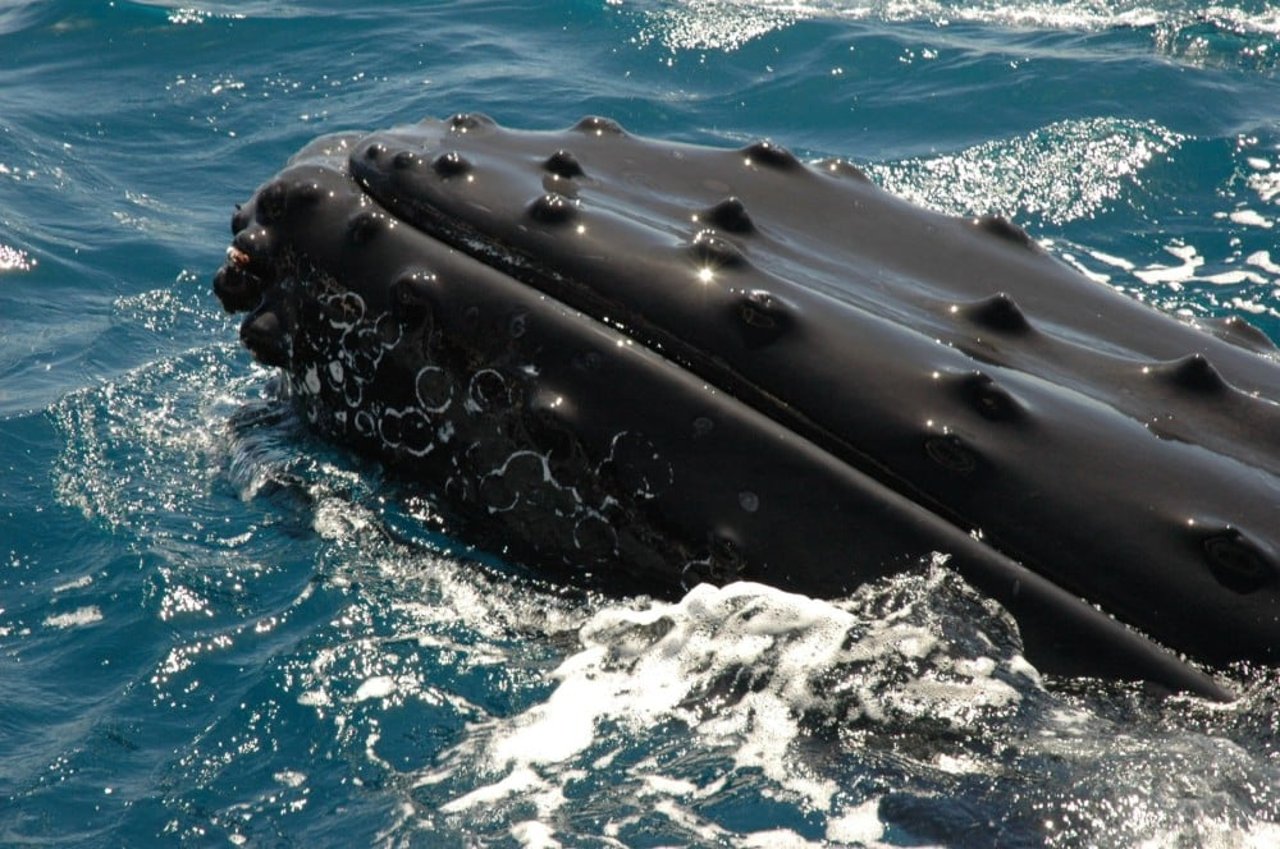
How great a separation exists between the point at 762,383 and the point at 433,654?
1997mm

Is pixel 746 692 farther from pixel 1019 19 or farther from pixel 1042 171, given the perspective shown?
pixel 1019 19

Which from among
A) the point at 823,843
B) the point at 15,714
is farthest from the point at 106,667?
the point at 823,843

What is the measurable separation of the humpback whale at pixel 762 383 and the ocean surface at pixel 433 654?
8.0 inches

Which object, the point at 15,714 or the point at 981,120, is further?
the point at 981,120

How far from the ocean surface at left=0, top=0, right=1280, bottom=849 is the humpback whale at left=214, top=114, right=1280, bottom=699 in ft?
0.67

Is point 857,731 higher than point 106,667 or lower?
higher

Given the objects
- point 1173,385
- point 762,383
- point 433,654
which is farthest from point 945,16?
point 762,383

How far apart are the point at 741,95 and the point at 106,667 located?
11.4m

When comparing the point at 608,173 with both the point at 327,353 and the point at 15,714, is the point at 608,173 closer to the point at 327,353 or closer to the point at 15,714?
the point at 327,353

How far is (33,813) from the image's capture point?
6.88 m

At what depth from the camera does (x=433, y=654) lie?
24.1 ft

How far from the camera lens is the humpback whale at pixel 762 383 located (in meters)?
5.96

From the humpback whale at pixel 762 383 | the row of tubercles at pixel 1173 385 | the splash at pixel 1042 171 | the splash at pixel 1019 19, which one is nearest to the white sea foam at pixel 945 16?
the splash at pixel 1019 19

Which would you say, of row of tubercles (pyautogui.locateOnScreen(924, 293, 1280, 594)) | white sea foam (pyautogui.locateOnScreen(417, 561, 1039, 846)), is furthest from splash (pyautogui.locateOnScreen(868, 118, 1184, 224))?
white sea foam (pyautogui.locateOnScreen(417, 561, 1039, 846))
